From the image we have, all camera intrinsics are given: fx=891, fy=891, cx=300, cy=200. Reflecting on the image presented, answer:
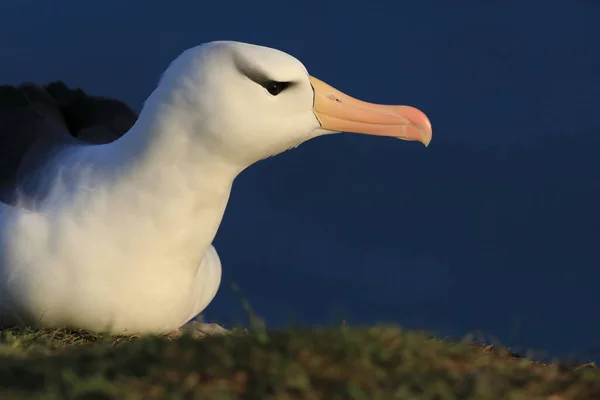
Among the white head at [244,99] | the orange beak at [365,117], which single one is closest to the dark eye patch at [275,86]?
the white head at [244,99]

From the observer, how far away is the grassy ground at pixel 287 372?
120 inches

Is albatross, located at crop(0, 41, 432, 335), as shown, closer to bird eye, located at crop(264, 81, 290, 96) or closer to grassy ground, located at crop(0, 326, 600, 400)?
bird eye, located at crop(264, 81, 290, 96)

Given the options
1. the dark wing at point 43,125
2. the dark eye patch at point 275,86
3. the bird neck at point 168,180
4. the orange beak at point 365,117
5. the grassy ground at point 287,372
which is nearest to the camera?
the grassy ground at point 287,372

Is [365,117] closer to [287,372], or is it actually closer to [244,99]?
[244,99]

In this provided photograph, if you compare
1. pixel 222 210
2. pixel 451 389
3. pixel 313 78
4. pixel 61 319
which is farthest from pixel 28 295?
pixel 451 389

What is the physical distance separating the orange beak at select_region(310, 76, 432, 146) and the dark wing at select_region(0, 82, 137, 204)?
205 centimetres

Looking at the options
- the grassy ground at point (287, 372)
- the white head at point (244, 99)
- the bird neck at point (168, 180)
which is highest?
the white head at point (244, 99)

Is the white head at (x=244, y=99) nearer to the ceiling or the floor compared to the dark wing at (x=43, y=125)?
nearer to the ceiling

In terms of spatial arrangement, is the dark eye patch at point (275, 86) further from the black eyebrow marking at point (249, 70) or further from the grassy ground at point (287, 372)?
the grassy ground at point (287, 372)

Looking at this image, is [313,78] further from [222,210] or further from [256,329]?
[256,329]

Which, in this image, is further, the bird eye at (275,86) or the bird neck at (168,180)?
the bird eye at (275,86)

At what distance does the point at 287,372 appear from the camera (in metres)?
3.12

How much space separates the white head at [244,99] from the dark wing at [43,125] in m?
1.47

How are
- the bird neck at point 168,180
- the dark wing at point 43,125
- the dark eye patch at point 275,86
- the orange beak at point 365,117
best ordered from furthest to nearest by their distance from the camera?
the dark wing at point 43,125, the orange beak at point 365,117, the dark eye patch at point 275,86, the bird neck at point 168,180
